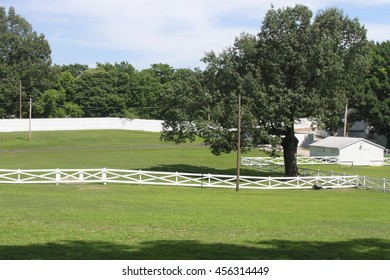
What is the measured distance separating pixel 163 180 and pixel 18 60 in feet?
228

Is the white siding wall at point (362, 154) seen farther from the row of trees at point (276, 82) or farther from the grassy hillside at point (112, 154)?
the row of trees at point (276, 82)

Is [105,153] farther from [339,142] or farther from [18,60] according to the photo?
[18,60]

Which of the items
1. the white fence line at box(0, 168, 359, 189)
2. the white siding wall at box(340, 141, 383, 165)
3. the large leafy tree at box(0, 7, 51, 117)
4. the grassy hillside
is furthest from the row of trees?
the large leafy tree at box(0, 7, 51, 117)

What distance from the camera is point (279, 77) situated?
4272 centimetres

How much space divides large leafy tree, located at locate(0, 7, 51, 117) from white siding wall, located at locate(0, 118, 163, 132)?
9703 millimetres

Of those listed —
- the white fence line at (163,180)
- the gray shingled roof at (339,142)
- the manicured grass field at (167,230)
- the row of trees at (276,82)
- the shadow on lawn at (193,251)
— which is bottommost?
the white fence line at (163,180)

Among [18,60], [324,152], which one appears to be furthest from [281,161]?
[18,60]

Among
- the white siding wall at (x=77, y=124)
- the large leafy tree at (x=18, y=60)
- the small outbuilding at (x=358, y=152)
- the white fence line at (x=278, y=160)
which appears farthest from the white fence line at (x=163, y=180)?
the large leafy tree at (x=18, y=60)

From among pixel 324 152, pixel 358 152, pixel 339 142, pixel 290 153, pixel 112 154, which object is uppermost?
pixel 339 142

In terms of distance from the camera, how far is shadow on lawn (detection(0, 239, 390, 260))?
31.9ft

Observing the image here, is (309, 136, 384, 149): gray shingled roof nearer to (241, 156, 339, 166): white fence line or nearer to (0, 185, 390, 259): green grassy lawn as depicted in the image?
(241, 156, 339, 166): white fence line

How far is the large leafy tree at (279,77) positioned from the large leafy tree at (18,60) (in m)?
60.0

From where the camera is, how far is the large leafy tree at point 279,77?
42.3 meters

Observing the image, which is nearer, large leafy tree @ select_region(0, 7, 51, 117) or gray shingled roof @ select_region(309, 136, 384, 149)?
gray shingled roof @ select_region(309, 136, 384, 149)
